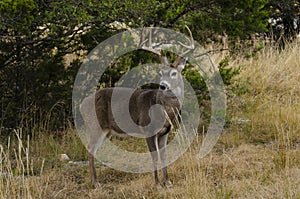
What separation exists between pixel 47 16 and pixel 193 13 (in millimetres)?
2511

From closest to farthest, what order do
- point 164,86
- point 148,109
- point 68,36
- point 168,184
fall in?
point 168,184
point 164,86
point 148,109
point 68,36

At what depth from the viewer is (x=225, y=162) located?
6.22 meters

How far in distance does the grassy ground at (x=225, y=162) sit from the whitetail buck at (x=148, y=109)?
0.34 metres

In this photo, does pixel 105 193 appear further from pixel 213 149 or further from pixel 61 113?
pixel 61 113

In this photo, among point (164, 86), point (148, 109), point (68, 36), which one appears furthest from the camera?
point (68, 36)

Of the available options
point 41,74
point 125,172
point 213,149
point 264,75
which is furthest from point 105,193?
point 264,75

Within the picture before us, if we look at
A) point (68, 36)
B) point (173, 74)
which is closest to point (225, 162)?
point (173, 74)

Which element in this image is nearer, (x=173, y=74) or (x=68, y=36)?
(x=173, y=74)

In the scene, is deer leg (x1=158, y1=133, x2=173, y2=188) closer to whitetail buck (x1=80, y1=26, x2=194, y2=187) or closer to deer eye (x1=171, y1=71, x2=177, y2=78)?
whitetail buck (x1=80, y1=26, x2=194, y2=187)

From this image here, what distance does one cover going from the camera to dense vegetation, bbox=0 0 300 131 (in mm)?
7344

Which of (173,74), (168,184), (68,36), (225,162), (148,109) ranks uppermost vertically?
(68,36)

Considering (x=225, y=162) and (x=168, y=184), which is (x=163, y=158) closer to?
(x=168, y=184)

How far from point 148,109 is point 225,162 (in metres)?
1.21

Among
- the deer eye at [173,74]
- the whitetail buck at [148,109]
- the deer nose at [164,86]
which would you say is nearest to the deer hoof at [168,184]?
the whitetail buck at [148,109]
